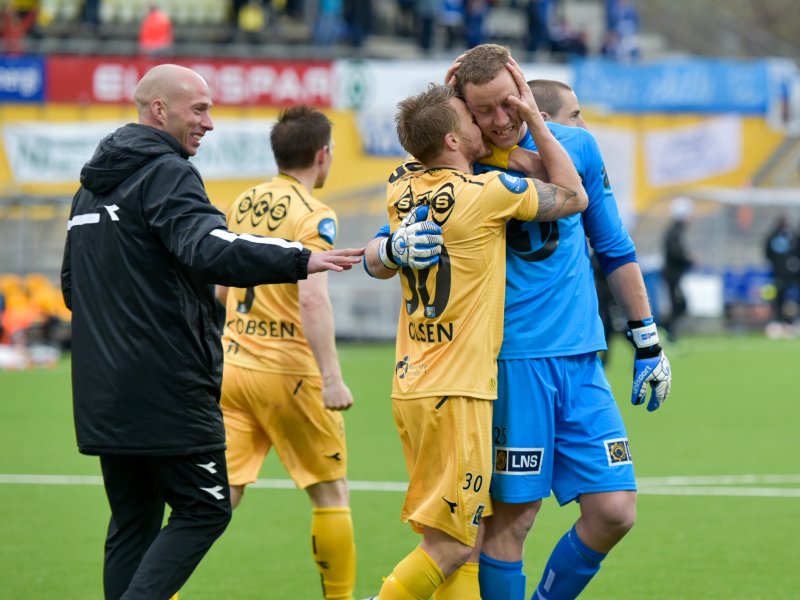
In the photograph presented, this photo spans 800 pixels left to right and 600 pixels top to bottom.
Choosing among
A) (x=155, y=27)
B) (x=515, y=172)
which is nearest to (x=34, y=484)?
(x=515, y=172)

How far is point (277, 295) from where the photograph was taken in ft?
22.0

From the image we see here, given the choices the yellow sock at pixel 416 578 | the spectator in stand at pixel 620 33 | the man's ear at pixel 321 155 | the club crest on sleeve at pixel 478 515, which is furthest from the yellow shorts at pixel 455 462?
the spectator in stand at pixel 620 33

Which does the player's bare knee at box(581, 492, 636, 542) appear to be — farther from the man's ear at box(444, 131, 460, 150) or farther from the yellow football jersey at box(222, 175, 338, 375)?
the yellow football jersey at box(222, 175, 338, 375)

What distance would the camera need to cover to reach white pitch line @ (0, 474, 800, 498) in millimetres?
9680

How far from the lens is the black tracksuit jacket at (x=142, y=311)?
5.00m

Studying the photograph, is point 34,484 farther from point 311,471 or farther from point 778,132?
point 778,132

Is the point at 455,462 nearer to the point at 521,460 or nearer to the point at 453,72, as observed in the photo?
the point at 521,460

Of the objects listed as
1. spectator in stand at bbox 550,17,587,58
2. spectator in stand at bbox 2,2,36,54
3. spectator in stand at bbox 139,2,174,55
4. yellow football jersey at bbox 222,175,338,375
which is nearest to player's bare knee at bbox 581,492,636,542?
yellow football jersey at bbox 222,175,338,375

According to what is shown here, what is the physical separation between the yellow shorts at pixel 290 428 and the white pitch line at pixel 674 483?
3.40 meters

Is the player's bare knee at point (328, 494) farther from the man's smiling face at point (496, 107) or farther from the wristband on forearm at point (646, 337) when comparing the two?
the man's smiling face at point (496, 107)

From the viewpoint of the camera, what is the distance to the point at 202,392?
5121 millimetres

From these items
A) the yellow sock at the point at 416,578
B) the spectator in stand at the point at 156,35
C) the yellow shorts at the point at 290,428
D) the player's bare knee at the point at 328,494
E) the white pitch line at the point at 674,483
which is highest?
the spectator in stand at the point at 156,35

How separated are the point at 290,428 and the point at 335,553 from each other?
637mm

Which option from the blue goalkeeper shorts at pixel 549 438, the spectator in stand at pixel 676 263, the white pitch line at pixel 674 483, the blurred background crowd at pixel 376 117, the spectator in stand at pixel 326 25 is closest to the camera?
the blue goalkeeper shorts at pixel 549 438
